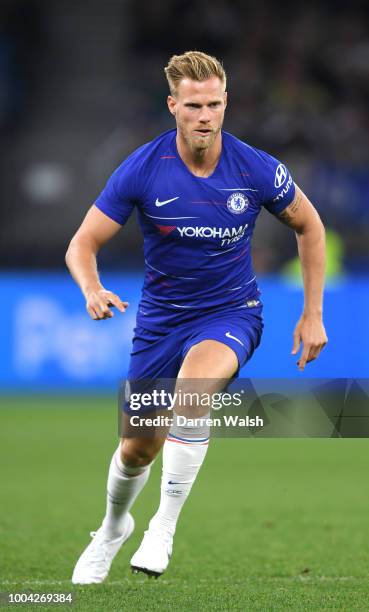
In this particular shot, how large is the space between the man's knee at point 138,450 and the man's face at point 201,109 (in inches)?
53.4

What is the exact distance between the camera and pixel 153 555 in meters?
4.96

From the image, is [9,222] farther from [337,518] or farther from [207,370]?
[207,370]

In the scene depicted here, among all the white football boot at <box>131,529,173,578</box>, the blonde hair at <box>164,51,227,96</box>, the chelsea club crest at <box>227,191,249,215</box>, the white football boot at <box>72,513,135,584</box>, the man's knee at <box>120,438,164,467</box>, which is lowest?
the white football boot at <box>72,513,135,584</box>

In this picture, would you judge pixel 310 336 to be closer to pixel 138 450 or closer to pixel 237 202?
pixel 237 202

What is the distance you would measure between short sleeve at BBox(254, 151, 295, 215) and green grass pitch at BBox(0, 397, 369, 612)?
5.59ft

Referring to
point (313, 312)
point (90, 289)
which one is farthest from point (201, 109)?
point (313, 312)

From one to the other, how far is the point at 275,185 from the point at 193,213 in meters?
0.40

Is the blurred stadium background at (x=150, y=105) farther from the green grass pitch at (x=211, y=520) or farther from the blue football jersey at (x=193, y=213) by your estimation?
the blue football jersey at (x=193, y=213)

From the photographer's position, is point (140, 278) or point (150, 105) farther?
point (150, 105)

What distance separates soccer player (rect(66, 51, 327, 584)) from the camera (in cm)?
500

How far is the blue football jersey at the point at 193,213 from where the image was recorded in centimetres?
510

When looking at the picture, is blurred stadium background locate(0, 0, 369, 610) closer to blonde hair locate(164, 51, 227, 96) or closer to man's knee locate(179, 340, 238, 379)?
man's knee locate(179, 340, 238, 379)

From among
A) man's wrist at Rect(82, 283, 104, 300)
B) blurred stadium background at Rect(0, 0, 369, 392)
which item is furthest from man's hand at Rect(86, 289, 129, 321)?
blurred stadium background at Rect(0, 0, 369, 392)

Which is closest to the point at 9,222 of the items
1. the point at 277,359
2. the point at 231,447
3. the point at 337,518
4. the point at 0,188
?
the point at 0,188
